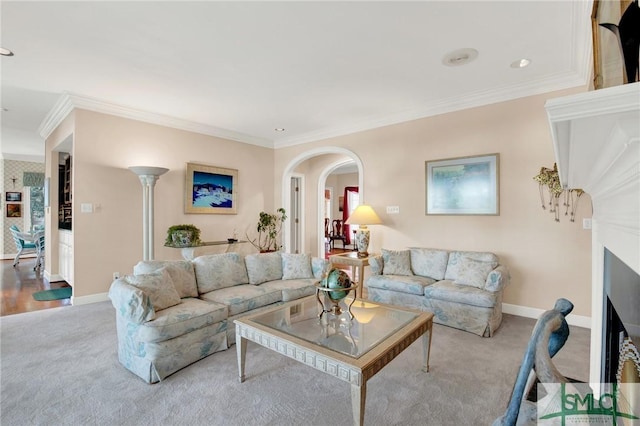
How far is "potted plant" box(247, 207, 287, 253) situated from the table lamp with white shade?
2099mm

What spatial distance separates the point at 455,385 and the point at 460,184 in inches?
105

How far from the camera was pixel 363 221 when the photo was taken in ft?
14.9

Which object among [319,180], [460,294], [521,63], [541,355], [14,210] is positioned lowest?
[460,294]

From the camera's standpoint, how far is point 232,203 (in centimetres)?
584

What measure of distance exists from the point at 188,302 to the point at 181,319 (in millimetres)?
376

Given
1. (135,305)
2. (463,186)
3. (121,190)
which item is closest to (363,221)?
(463,186)

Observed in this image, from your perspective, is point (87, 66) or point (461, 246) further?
point (461, 246)

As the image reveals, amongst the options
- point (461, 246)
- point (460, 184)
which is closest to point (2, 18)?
point (460, 184)

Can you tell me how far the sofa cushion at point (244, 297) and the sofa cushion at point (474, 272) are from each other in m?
2.07

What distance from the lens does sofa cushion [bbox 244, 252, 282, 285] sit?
144 inches

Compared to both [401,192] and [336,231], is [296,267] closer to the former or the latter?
[401,192]

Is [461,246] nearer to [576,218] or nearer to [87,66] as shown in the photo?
[576,218]

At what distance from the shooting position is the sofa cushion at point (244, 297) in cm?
294

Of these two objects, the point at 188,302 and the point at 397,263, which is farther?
the point at 397,263
